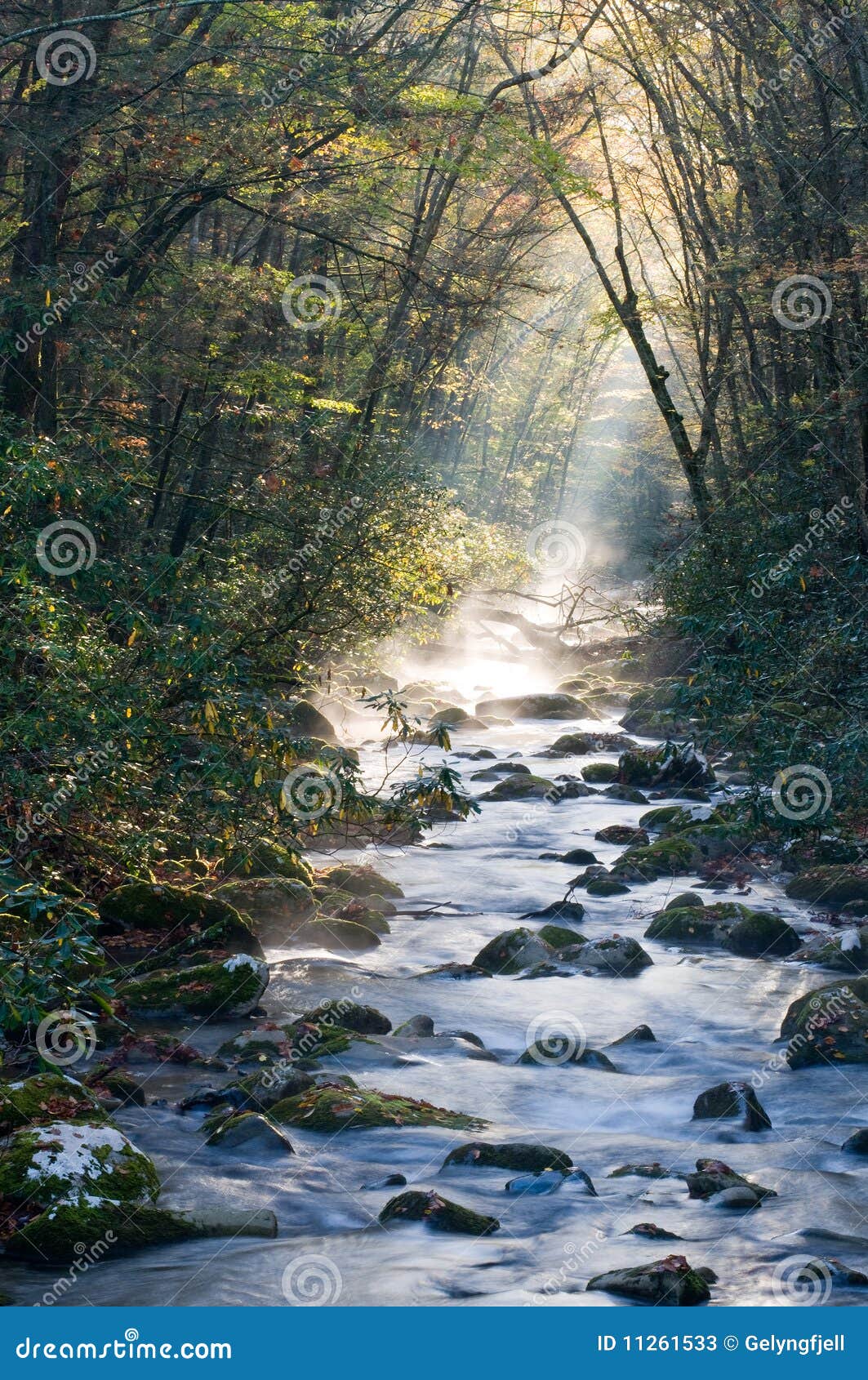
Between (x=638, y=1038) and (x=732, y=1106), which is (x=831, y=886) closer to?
(x=638, y=1038)

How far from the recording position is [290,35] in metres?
10.8

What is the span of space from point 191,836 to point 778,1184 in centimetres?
478

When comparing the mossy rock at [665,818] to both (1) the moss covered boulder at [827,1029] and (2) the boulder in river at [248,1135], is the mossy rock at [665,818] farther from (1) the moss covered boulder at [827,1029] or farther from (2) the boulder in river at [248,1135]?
(2) the boulder in river at [248,1135]

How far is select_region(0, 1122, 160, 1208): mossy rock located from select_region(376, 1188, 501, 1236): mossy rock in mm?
1088

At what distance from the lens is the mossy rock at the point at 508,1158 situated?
20.4 feet

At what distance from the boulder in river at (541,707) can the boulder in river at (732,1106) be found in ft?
54.1

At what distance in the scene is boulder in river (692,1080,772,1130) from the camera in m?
6.98

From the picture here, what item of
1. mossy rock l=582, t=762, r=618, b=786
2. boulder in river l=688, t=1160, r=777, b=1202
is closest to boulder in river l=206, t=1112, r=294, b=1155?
boulder in river l=688, t=1160, r=777, b=1202

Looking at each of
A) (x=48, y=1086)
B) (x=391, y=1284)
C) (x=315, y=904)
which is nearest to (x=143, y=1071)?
(x=48, y=1086)

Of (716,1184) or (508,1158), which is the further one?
(508,1158)

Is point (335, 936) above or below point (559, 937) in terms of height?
below

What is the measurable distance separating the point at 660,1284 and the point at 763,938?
619 centimetres

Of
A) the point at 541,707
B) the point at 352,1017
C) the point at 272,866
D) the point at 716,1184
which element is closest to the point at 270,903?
the point at 272,866

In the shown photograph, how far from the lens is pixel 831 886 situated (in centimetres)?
1174
